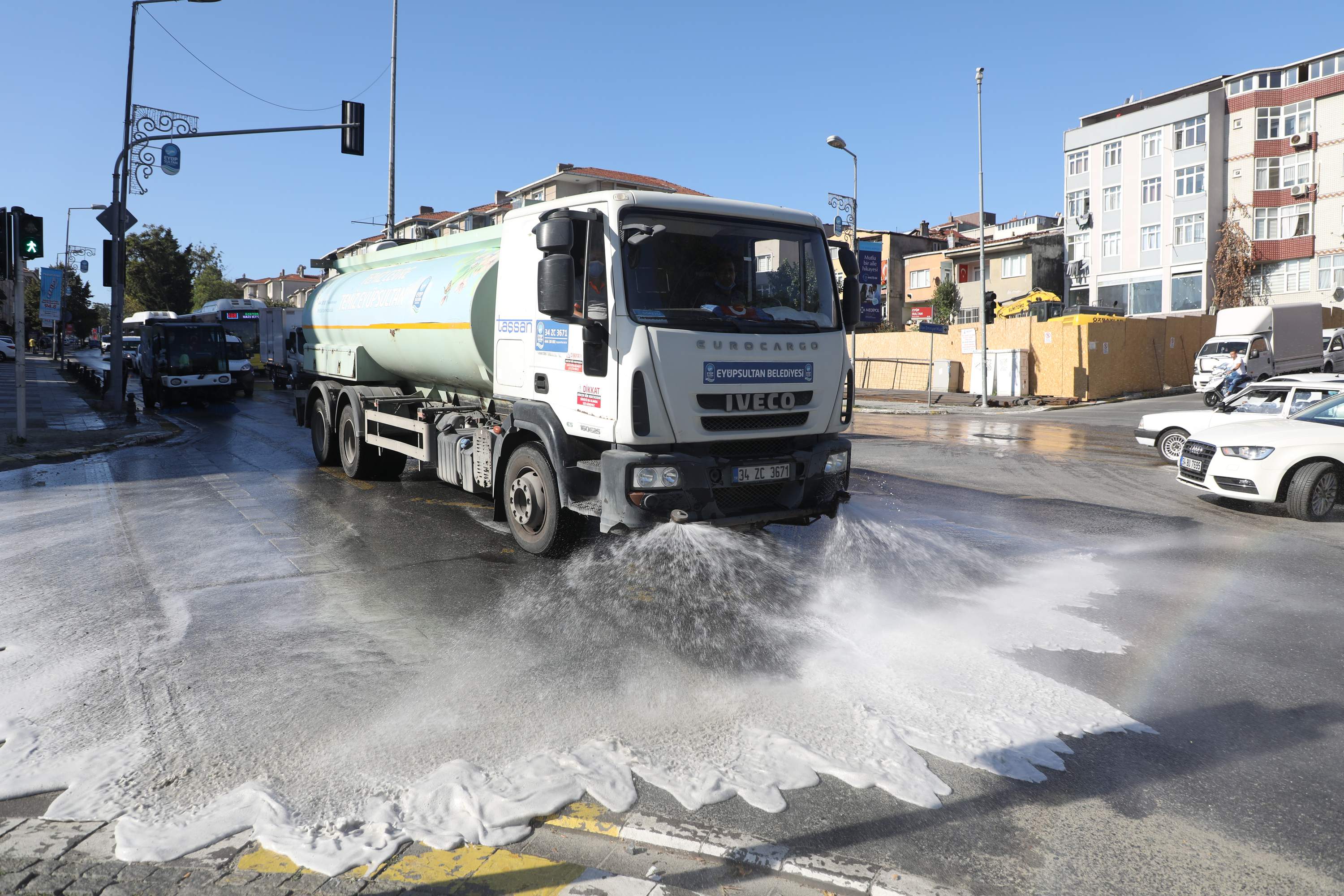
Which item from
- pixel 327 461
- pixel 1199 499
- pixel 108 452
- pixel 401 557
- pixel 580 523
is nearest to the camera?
pixel 580 523

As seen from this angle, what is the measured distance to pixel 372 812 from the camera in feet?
11.1

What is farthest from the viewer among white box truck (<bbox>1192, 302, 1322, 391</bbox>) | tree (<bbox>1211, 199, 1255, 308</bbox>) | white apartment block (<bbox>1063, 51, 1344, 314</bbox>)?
tree (<bbox>1211, 199, 1255, 308</bbox>)

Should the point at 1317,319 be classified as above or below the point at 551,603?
above

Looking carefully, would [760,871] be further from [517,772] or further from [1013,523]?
[1013,523]

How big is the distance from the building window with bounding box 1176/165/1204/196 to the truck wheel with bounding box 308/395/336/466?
47.6m

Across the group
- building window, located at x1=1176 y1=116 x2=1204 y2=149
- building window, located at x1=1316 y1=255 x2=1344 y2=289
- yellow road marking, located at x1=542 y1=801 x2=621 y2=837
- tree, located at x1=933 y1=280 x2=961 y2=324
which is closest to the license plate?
yellow road marking, located at x1=542 y1=801 x2=621 y2=837

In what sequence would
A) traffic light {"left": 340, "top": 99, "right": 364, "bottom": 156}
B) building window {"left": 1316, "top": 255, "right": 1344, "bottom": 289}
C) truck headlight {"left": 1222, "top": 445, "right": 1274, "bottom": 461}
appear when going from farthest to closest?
1. building window {"left": 1316, "top": 255, "right": 1344, "bottom": 289}
2. traffic light {"left": 340, "top": 99, "right": 364, "bottom": 156}
3. truck headlight {"left": 1222, "top": 445, "right": 1274, "bottom": 461}

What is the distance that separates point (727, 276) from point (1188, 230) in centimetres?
4914

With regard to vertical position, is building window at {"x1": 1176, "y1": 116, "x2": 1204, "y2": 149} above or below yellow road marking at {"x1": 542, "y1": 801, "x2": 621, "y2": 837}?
above

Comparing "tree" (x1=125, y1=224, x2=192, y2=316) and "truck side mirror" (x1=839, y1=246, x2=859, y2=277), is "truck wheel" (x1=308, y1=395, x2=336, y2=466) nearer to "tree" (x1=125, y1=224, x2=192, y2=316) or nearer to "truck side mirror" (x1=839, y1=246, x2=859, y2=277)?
"truck side mirror" (x1=839, y1=246, x2=859, y2=277)

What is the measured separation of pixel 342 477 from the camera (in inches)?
482

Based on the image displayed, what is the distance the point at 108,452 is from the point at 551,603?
1265 cm

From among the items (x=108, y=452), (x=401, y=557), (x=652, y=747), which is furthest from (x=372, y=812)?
(x=108, y=452)

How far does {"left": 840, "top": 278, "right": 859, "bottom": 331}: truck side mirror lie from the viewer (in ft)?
24.4
